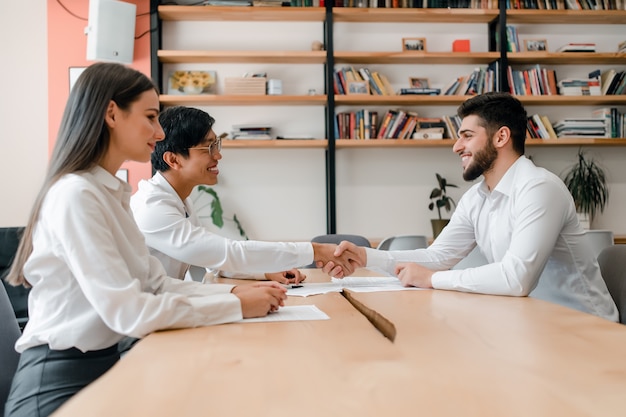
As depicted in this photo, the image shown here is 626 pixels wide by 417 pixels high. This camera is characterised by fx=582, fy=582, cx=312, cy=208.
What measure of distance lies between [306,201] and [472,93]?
5.47 feet

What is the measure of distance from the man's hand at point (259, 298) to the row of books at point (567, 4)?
4.32 metres

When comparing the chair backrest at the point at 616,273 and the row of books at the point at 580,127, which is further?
the row of books at the point at 580,127

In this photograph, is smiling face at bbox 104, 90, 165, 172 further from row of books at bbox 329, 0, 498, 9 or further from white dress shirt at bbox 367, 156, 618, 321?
row of books at bbox 329, 0, 498, 9

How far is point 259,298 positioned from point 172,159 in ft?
3.72

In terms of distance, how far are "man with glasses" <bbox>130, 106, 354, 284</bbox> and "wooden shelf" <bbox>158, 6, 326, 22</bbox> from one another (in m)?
2.62

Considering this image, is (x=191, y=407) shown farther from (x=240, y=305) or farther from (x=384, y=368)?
(x=240, y=305)

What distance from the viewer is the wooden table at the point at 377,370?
74 centimetres

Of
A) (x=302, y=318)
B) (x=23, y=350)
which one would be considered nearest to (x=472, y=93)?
(x=302, y=318)

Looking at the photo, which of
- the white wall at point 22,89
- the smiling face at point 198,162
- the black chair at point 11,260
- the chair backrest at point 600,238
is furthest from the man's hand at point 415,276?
the white wall at point 22,89

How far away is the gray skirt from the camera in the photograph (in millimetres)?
1189

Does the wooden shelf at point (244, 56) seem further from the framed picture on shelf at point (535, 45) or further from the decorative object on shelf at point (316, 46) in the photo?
the framed picture on shelf at point (535, 45)

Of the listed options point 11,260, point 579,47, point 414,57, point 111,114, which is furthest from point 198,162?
point 579,47

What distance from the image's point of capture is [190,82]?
4879mm

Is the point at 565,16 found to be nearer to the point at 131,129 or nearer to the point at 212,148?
the point at 212,148
